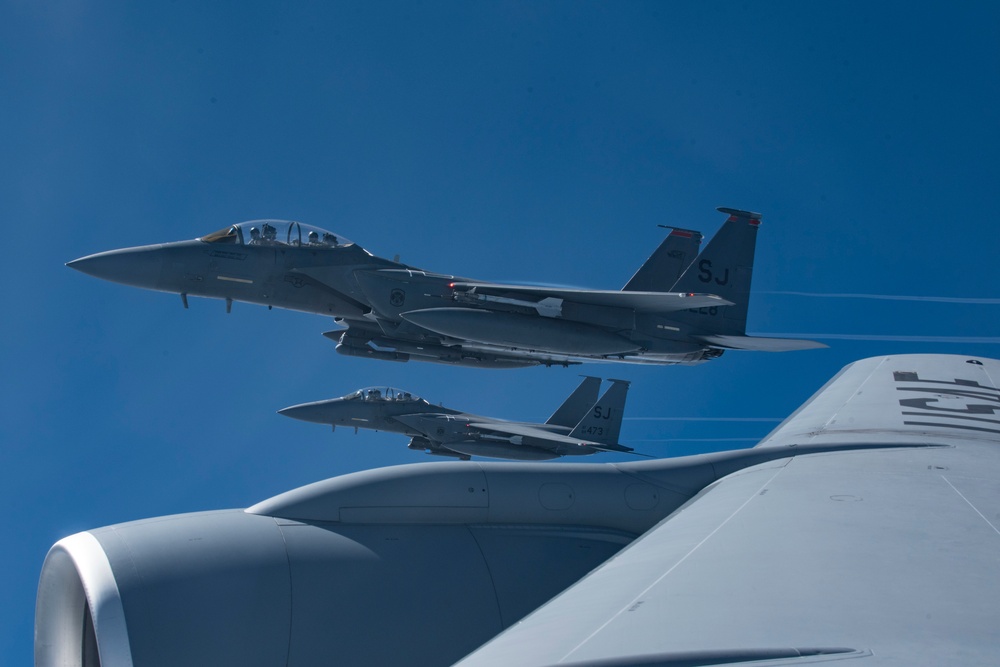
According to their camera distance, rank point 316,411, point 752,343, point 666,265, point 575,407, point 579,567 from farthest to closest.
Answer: point 575,407 < point 316,411 < point 666,265 < point 752,343 < point 579,567

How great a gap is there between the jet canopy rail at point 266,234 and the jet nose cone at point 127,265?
1.05m

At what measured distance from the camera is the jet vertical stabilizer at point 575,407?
117ft

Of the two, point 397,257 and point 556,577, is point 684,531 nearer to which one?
point 556,577

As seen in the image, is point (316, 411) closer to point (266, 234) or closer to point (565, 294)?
point (266, 234)

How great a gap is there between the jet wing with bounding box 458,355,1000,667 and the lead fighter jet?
1076 cm

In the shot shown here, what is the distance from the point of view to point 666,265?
21.5 metres

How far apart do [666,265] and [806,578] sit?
19.0 metres

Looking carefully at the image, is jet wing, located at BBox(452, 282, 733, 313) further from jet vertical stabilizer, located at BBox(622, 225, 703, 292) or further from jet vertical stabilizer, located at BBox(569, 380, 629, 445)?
jet vertical stabilizer, located at BBox(569, 380, 629, 445)

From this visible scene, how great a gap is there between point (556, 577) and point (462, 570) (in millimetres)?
598

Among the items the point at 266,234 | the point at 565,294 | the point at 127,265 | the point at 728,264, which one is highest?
the point at 728,264

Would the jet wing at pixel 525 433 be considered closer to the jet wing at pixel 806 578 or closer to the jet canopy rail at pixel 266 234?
the jet canopy rail at pixel 266 234

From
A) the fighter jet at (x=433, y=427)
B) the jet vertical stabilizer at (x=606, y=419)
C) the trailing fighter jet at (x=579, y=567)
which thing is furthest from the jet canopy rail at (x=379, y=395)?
the trailing fighter jet at (x=579, y=567)

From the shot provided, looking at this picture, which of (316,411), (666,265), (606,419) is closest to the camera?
(666,265)

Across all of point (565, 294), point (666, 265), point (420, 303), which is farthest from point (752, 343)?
point (420, 303)
